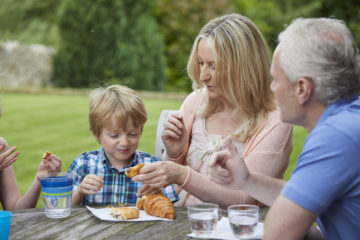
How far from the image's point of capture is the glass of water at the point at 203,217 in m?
1.92

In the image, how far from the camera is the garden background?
8375 millimetres

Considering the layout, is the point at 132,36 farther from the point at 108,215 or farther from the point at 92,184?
the point at 108,215

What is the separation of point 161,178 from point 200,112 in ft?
2.82

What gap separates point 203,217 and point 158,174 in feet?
1.37

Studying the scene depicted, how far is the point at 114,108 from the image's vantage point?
2.68 meters

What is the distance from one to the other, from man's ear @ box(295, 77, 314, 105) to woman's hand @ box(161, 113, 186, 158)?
3.74 feet

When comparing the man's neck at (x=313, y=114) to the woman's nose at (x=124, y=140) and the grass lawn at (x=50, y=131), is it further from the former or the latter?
the grass lawn at (x=50, y=131)

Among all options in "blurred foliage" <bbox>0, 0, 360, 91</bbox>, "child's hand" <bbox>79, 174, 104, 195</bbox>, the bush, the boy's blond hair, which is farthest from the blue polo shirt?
the bush

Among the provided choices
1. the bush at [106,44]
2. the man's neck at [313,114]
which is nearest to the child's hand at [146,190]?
the man's neck at [313,114]

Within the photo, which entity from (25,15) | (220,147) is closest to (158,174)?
(220,147)

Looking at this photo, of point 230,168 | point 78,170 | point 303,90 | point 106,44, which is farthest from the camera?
point 106,44

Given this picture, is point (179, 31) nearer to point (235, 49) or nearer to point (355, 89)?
point (235, 49)

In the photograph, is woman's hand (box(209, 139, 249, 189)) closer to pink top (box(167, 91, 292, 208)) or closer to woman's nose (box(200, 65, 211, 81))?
pink top (box(167, 91, 292, 208))

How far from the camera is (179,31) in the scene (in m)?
16.4
